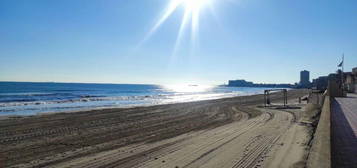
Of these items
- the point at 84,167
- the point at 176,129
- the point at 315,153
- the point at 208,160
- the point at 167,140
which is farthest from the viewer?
the point at 176,129

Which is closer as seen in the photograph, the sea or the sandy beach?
the sandy beach

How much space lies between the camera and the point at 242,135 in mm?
10875

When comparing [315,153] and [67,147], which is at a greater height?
[315,153]

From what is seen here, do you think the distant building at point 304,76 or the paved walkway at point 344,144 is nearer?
the paved walkway at point 344,144

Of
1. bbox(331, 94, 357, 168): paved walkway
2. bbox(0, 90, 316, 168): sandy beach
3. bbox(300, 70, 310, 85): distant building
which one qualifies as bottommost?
bbox(0, 90, 316, 168): sandy beach

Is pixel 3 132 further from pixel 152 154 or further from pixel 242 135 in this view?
pixel 242 135

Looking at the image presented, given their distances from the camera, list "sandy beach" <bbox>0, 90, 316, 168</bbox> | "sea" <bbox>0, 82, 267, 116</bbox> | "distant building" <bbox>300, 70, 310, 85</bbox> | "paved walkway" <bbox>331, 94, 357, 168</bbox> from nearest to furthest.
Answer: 1. "paved walkway" <bbox>331, 94, 357, 168</bbox>
2. "sandy beach" <bbox>0, 90, 316, 168</bbox>
3. "sea" <bbox>0, 82, 267, 116</bbox>
4. "distant building" <bbox>300, 70, 310, 85</bbox>

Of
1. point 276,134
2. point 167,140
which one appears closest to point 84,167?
point 167,140

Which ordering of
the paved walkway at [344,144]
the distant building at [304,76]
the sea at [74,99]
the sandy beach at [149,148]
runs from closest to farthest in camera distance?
1. the paved walkway at [344,144]
2. the sandy beach at [149,148]
3. the sea at [74,99]
4. the distant building at [304,76]

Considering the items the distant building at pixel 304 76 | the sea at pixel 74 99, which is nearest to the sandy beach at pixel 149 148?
the sea at pixel 74 99

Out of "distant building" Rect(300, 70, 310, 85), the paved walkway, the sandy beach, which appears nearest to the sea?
the sandy beach

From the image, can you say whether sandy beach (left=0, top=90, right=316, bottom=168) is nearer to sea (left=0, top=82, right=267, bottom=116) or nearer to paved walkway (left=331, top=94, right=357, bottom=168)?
paved walkway (left=331, top=94, right=357, bottom=168)

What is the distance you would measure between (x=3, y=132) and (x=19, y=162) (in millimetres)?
5876

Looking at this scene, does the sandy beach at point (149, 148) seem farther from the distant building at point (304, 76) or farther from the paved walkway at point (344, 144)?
the distant building at point (304, 76)
